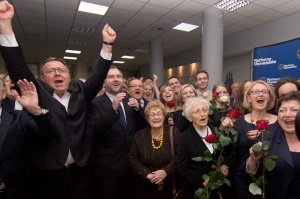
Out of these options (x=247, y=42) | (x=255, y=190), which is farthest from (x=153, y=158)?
(x=247, y=42)

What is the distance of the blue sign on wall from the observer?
5.38 m

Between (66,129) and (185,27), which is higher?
(185,27)

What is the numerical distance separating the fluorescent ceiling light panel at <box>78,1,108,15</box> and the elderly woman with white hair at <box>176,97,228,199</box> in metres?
4.20

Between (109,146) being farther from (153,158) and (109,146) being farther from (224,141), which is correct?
(224,141)

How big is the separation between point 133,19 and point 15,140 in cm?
515

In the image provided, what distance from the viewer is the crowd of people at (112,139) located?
1.50m

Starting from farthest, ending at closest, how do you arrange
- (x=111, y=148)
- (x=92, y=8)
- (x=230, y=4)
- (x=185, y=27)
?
(x=185, y=27) < (x=92, y=8) < (x=230, y=4) < (x=111, y=148)

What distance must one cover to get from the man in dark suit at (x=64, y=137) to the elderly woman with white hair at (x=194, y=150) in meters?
0.78

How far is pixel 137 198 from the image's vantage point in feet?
7.36

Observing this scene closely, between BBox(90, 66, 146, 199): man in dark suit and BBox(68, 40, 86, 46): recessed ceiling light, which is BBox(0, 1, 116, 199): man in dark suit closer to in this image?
BBox(90, 66, 146, 199): man in dark suit

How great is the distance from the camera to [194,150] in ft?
6.31

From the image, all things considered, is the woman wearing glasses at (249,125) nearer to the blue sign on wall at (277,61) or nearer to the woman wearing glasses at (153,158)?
the woman wearing glasses at (153,158)

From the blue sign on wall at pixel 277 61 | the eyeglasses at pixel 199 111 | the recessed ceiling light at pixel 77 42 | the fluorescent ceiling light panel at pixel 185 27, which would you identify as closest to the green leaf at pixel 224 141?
the eyeglasses at pixel 199 111

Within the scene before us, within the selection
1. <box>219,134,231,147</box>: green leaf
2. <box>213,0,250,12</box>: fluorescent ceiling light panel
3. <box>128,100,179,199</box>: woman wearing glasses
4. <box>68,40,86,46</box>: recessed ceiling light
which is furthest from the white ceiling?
<box>219,134,231,147</box>: green leaf
